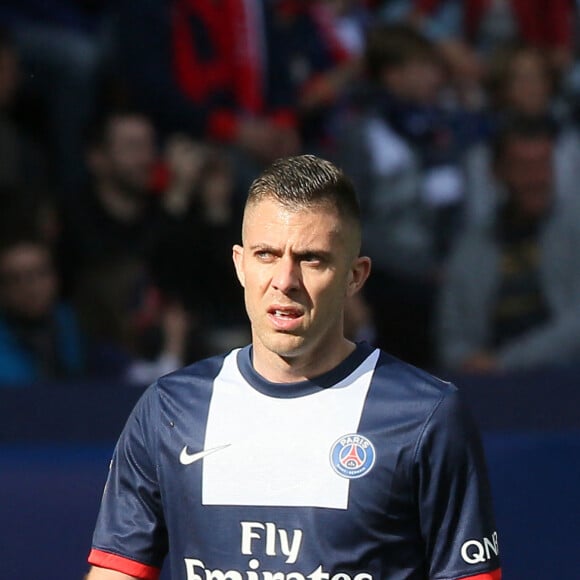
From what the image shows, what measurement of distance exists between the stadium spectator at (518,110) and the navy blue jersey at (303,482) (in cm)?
363

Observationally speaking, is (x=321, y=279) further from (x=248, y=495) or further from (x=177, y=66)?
(x=177, y=66)

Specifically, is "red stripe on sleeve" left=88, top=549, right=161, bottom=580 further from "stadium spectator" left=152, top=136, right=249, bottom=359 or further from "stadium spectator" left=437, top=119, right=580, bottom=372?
"stadium spectator" left=437, top=119, right=580, bottom=372

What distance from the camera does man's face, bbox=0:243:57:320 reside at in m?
5.71

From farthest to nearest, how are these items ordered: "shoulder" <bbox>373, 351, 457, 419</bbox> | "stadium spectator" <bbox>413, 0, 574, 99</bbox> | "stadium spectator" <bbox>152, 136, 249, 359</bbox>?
"stadium spectator" <bbox>413, 0, 574, 99</bbox>
"stadium spectator" <bbox>152, 136, 249, 359</bbox>
"shoulder" <bbox>373, 351, 457, 419</bbox>

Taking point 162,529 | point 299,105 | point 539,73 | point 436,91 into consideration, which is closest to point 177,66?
point 299,105

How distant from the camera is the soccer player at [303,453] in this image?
273 cm

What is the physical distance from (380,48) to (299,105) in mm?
514

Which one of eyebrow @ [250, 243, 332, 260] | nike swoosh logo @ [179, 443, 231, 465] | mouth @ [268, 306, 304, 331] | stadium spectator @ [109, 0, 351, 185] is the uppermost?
stadium spectator @ [109, 0, 351, 185]

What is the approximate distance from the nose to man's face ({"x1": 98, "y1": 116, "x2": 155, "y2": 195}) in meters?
3.95

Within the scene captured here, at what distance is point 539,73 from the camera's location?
Answer: 7004 mm

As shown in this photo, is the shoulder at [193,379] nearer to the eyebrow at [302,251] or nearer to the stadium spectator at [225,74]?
the eyebrow at [302,251]

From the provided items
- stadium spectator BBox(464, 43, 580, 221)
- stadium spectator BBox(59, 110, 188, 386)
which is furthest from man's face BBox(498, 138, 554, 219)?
stadium spectator BBox(59, 110, 188, 386)

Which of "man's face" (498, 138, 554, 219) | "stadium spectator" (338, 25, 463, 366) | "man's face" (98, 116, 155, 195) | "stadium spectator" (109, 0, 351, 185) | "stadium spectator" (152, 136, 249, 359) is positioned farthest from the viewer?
"stadium spectator" (109, 0, 351, 185)

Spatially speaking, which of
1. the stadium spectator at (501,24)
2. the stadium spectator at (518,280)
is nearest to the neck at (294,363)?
the stadium spectator at (518,280)
